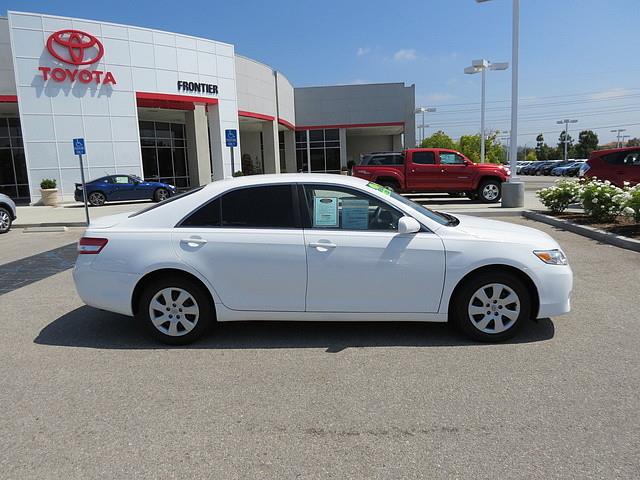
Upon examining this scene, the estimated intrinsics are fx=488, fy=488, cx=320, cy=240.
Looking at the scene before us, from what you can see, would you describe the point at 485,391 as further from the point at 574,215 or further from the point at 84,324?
the point at 574,215

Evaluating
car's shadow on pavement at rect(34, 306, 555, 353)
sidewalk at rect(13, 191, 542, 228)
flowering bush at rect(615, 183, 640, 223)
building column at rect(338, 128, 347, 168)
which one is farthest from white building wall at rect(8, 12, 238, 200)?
flowering bush at rect(615, 183, 640, 223)

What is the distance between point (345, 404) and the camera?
349cm

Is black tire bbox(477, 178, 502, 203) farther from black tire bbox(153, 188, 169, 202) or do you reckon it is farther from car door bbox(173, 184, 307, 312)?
car door bbox(173, 184, 307, 312)

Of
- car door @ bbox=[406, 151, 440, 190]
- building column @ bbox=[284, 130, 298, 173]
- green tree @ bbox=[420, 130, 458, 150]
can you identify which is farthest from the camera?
green tree @ bbox=[420, 130, 458, 150]

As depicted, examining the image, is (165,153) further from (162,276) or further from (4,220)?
(162,276)

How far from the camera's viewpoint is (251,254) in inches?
175

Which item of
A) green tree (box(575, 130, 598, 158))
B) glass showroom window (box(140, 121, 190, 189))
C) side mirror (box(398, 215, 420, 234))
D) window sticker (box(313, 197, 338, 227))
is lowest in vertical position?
side mirror (box(398, 215, 420, 234))

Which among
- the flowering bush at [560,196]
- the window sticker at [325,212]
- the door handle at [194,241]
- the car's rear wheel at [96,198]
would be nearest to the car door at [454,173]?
the flowering bush at [560,196]

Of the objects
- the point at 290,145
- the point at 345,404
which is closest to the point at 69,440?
the point at 345,404

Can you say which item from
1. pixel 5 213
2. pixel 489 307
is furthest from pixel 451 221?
pixel 5 213

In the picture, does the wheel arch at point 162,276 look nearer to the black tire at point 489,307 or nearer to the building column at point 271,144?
the black tire at point 489,307

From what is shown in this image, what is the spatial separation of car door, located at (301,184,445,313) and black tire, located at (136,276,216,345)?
0.98 meters

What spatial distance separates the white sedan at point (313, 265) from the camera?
4406mm

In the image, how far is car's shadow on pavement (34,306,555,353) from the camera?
15.1 feet
